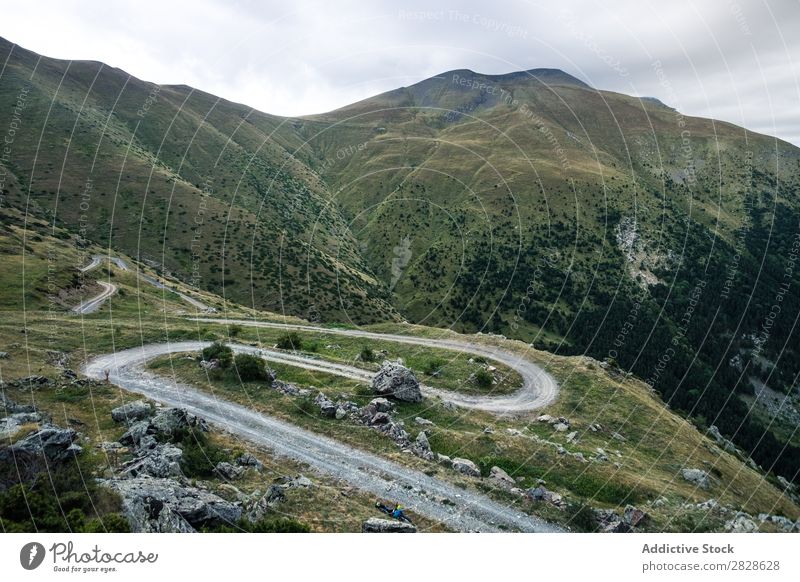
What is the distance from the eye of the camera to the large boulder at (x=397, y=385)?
1300 inches

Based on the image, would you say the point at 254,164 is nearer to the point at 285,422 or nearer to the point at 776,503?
the point at 285,422

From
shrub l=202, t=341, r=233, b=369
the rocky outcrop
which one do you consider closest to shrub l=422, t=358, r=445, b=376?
shrub l=202, t=341, r=233, b=369

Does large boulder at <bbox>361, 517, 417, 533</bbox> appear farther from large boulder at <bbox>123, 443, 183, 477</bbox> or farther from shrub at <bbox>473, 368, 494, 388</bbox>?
shrub at <bbox>473, 368, 494, 388</bbox>

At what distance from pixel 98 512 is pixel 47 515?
152cm

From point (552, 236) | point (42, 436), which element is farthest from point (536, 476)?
point (552, 236)

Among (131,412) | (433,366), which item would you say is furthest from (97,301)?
(433,366)

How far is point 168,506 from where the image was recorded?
15602 millimetres

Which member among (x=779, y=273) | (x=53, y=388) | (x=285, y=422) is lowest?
(x=53, y=388)

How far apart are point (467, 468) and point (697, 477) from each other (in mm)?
17538

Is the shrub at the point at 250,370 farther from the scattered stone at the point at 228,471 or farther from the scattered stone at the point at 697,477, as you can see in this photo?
the scattered stone at the point at 697,477

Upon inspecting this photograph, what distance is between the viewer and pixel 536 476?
2547cm

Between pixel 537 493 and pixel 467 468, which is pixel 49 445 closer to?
pixel 467 468

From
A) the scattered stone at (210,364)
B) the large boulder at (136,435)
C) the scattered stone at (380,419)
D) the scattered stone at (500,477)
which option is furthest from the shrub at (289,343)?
the scattered stone at (500,477)

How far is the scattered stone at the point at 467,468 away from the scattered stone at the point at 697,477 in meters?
16.1
